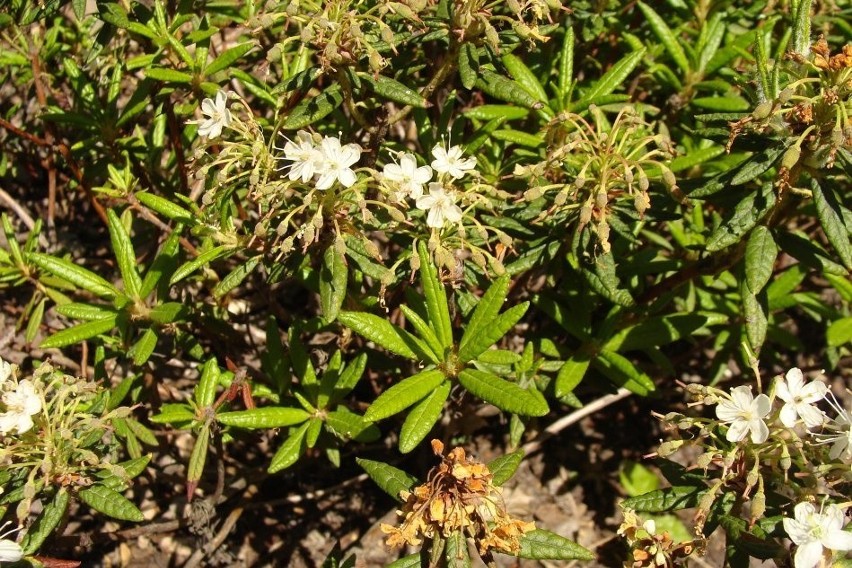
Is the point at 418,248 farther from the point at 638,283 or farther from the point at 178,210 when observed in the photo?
the point at 638,283

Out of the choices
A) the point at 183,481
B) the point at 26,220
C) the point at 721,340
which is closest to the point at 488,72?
the point at 721,340

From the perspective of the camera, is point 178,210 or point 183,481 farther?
point 183,481

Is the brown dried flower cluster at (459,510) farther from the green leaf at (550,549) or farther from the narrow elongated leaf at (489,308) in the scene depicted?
the narrow elongated leaf at (489,308)

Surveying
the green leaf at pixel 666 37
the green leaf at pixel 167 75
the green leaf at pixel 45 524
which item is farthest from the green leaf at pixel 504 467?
the green leaf at pixel 666 37

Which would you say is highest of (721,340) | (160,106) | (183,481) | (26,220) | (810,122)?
(810,122)

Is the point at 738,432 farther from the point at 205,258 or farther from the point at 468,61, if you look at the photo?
the point at 205,258

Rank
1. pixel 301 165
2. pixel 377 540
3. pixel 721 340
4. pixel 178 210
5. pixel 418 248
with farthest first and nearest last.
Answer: pixel 377 540 → pixel 721 340 → pixel 178 210 → pixel 418 248 → pixel 301 165
